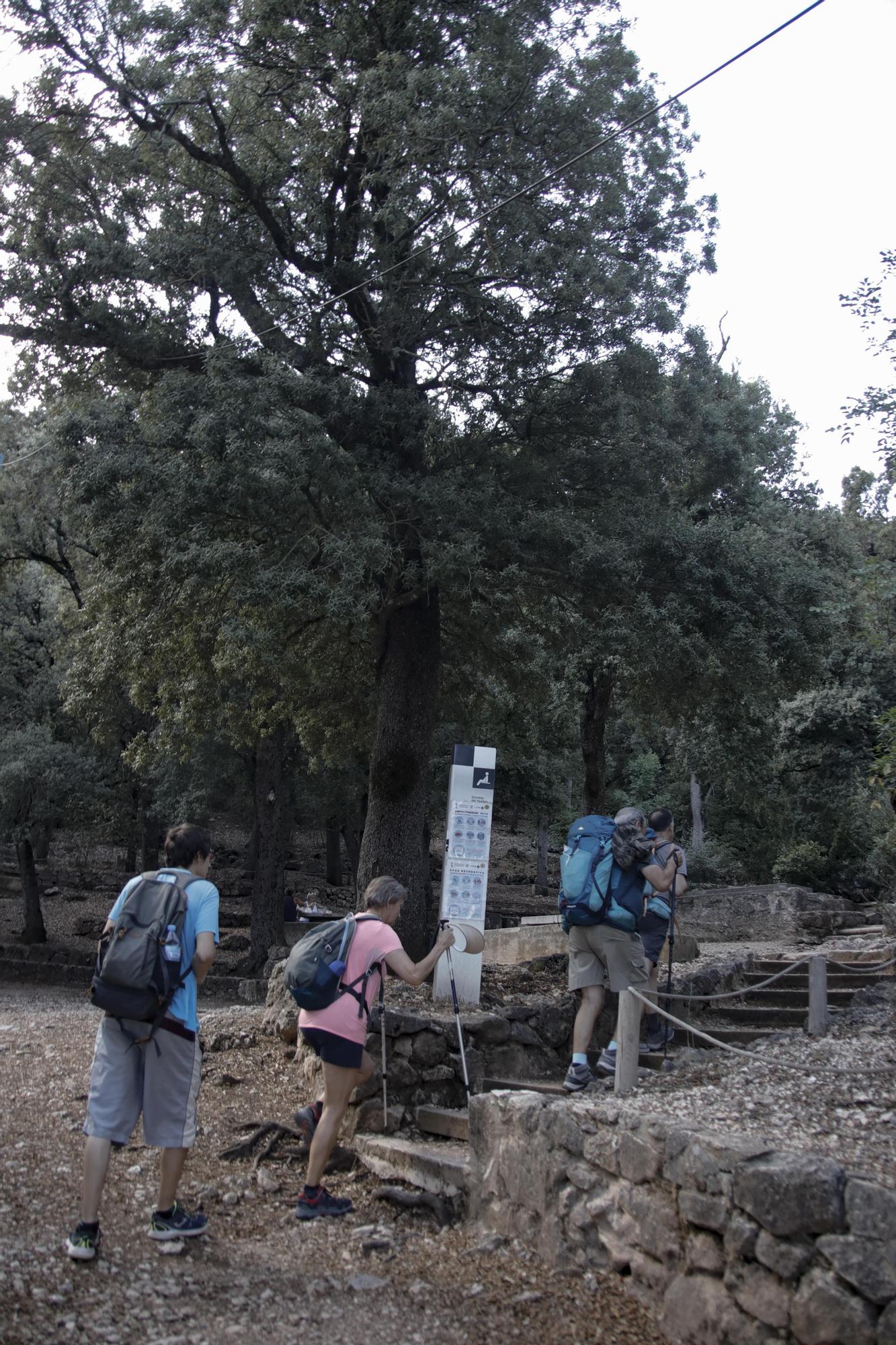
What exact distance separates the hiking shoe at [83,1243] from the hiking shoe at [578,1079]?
8.95 ft

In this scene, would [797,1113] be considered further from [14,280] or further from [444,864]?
[14,280]

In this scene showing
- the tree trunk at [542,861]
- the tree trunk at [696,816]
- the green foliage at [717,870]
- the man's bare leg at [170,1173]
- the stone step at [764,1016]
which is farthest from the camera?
the tree trunk at [542,861]

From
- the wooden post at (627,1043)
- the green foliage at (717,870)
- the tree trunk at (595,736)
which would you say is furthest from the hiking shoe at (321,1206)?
the green foliage at (717,870)

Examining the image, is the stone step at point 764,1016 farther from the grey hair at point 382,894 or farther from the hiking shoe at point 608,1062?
the grey hair at point 382,894

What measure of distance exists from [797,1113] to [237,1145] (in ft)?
10.0

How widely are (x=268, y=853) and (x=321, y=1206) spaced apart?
45.5 ft

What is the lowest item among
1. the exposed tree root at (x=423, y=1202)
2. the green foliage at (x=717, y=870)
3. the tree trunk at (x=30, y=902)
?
the tree trunk at (x=30, y=902)

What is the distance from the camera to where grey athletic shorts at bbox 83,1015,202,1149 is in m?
4.32

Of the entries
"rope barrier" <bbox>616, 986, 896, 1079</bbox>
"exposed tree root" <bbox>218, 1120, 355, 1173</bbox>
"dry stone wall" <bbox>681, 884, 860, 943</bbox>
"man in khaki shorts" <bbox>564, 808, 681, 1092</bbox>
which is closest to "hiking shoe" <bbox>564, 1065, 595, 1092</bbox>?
"man in khaki shorts" <bbox>564, 808, 681, 1092</bbox>

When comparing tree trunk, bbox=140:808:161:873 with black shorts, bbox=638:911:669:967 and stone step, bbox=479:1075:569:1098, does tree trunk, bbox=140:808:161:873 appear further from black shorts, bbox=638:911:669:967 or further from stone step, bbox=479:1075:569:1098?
stone step, bbox=479:1075:569:1098

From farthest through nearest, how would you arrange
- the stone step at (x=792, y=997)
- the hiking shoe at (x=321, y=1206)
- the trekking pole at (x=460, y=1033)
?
the stone step at (x=792, y=997), the trekking pole at (x=460, y=1033), the hiking shoe at (x=321, y=1206)

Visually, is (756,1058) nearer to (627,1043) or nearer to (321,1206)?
(627,1043)

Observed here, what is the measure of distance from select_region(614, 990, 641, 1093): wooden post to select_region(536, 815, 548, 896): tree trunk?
2787 centimetres

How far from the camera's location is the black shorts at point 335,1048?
4938mm
